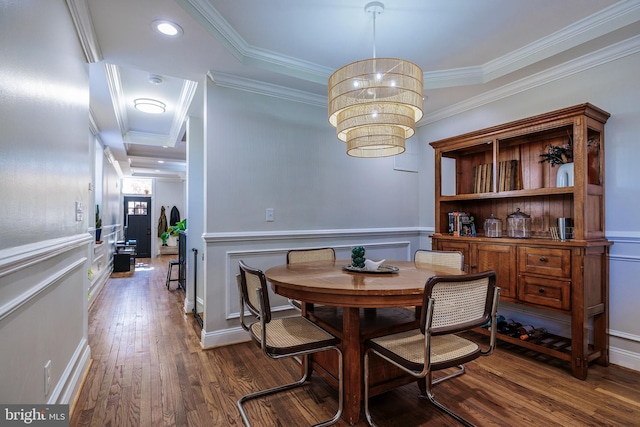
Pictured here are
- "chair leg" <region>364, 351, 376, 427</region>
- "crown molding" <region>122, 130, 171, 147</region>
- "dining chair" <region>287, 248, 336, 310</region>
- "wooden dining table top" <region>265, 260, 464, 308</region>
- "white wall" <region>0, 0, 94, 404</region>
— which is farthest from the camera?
"crown molding" <region>122, 130, 171, 147</region>

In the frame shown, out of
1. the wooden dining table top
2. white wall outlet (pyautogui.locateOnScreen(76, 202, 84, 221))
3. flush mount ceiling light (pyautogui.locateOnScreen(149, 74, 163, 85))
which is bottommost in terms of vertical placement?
the wooden dining table top

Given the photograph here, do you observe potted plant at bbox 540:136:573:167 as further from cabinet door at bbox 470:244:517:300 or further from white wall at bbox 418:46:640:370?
cabinet door at bbox 470:244:517:300

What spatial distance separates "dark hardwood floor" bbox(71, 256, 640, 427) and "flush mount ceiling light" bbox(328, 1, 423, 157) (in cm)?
173

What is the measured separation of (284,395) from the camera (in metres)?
2.13

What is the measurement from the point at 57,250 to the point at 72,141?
81 cm

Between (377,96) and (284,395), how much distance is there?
6.61 feet

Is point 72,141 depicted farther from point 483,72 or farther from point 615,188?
point 615,188

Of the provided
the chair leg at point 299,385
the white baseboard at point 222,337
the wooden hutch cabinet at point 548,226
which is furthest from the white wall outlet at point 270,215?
the wooden hutch cabinet at point 548,226

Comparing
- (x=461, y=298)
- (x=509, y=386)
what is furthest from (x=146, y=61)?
(x=509, y=386)

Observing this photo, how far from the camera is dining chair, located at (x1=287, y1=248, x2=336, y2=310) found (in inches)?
105

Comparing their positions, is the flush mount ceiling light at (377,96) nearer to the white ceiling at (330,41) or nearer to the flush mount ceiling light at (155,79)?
the white ceiling at (330,41)

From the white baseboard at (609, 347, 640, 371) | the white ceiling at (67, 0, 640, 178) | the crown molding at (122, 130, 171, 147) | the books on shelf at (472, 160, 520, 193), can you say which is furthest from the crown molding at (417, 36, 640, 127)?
the crown molding at (122, 130, 171, 147)

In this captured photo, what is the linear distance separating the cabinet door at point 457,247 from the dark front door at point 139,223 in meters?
9.04

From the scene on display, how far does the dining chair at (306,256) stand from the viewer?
2680mm
